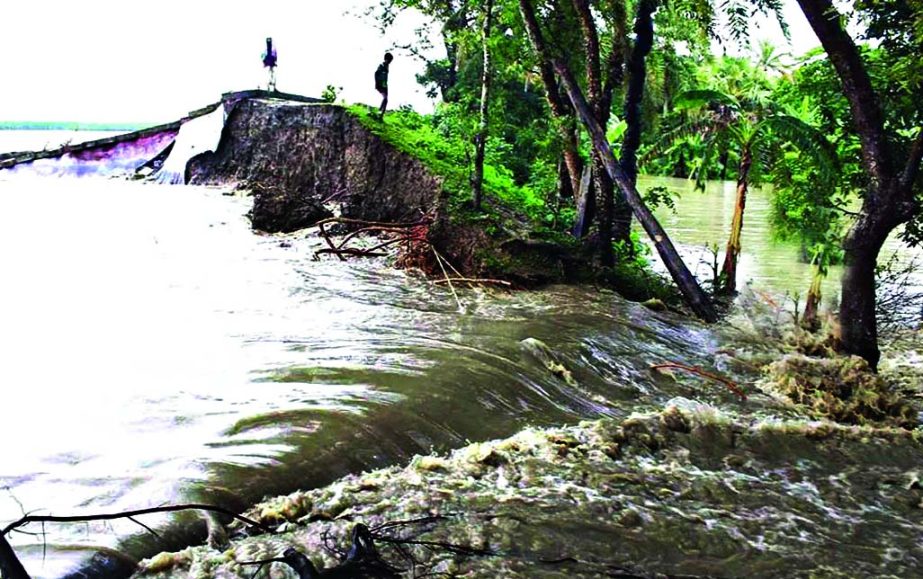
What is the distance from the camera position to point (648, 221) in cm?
905

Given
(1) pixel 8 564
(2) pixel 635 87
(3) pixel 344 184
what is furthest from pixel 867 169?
(3) pixel 344 184

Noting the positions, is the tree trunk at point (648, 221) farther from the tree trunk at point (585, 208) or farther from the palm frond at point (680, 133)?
the palm frond at point (680, 133)

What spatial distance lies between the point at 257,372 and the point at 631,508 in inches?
122

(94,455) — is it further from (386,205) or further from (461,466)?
(386,205)

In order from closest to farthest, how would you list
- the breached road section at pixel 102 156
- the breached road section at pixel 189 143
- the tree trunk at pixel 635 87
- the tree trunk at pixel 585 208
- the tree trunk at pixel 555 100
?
the tree trunk at pixel 555 100 < the tree trunk at pixel 635 87 < the tree trunk at pixel 585 208 < the breached road section at pixel 189 143 < the breached road section at pixel 102 156

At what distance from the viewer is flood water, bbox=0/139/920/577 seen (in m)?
4.11

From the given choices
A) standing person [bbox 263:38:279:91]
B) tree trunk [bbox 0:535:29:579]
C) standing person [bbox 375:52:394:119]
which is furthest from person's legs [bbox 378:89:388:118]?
tree trunk [bbox 0:535:29:579]

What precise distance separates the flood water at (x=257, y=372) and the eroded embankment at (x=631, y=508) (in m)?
0.37

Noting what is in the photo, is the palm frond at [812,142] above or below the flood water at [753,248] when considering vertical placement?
above

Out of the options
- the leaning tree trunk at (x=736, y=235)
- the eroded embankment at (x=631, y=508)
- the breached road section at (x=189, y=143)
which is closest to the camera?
the eroded embankment at (x=631, y=508)

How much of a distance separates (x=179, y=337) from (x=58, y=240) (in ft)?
24.5

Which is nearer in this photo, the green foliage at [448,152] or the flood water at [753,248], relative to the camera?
the green foliage at [448,152]

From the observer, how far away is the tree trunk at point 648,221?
9.05 meters

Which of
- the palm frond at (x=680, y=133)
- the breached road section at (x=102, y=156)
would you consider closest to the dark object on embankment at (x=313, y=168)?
the palm frond at (x=680, y=133)
